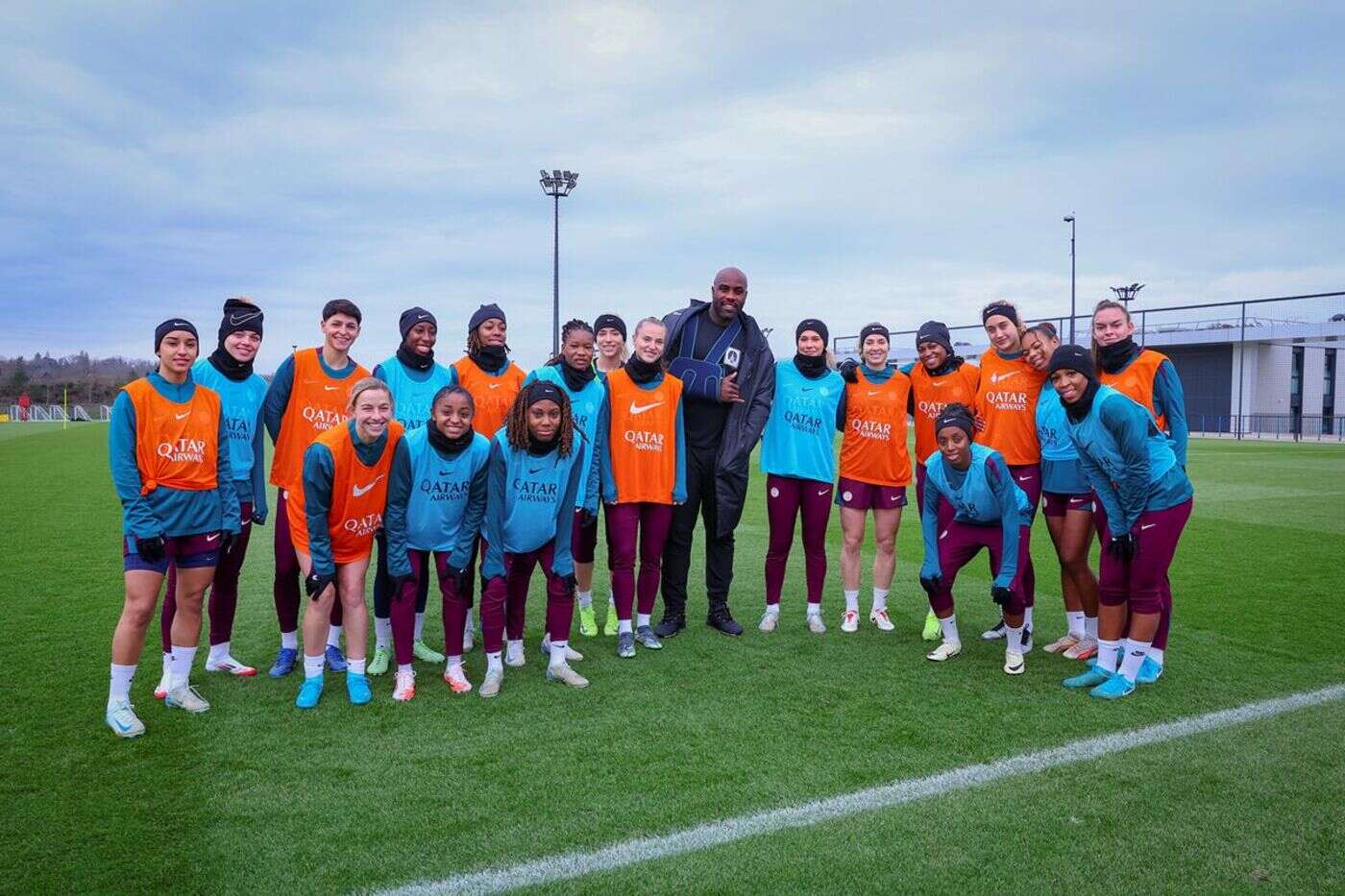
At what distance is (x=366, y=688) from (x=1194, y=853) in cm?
367

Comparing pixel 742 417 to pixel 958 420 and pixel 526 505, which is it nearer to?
pixel 958 420

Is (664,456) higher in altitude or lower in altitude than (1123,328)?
lower

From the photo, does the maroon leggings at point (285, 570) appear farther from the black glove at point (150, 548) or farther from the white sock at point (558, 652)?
the white sock at point (558, 652)

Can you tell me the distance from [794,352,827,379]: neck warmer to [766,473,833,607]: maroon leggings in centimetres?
71

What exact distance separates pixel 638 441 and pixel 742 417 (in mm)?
761

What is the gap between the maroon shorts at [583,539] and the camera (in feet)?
19.0

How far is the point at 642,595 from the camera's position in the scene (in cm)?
570

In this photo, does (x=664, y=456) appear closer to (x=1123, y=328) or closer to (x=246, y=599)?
(x=1123, y=328)

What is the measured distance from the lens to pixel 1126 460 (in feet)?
15.0

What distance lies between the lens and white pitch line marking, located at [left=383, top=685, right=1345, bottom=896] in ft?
9.32

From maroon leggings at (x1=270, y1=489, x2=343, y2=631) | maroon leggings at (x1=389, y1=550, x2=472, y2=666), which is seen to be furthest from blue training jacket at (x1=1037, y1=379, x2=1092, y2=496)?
maroon leggings at (x1=270, y1=489, x2=343, y2=631)

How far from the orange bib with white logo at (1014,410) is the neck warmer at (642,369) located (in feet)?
6.67

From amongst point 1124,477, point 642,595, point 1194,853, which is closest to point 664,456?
point 642,595

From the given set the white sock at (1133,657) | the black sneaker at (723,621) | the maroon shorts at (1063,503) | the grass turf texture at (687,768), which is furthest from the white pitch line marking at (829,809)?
the black sneaker at (723,621)
